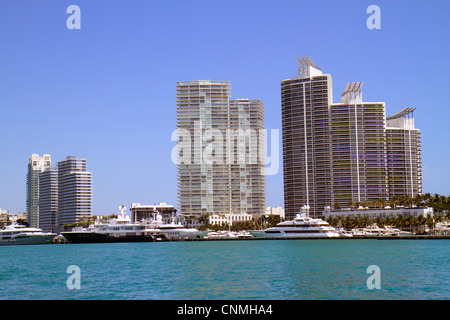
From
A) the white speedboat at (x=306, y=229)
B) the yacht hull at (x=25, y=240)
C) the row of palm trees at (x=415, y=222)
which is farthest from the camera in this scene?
the yacht hull at (x=25, y=240)

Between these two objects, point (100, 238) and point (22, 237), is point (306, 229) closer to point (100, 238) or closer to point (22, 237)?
point (100, 238)

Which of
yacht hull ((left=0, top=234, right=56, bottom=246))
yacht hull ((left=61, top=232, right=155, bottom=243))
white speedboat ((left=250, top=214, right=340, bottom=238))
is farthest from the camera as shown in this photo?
yacht hull ((left=0, top=234, right=56, bottom=246))

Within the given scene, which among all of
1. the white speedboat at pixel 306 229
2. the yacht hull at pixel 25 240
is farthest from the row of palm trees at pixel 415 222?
the yacht hull at pixel 25 240

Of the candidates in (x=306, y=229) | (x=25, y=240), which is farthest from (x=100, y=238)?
(x=306, y=229)

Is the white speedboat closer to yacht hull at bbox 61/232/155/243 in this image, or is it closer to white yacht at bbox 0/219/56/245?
yacht hull at bbox 61/232/155/243

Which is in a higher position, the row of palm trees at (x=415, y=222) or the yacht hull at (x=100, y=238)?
the row of palm trees at (x=415, y=222)

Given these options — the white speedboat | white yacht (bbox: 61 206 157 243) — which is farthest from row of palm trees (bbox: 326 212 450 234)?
white yacht (bbox: 61 206 157 243)

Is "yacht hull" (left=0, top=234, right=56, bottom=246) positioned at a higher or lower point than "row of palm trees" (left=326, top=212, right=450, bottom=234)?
lower

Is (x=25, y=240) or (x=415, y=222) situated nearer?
(x=415, y=222)

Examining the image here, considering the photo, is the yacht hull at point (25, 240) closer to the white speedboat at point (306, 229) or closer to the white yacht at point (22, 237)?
the white yacht at point (22, 237)

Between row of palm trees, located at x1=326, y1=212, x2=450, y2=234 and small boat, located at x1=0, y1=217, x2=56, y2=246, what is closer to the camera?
row of palm trees, located at x1=326, y1=212, x2=450, y2=234

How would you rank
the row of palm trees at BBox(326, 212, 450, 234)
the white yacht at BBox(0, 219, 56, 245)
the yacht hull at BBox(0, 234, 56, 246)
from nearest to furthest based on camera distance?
the row of palm trees at BBox(326, 212, 450, 234), the yacht hull at BBox(0, 234, 56, 246), the white yacht at BBox(0, 219, 56, 245)
